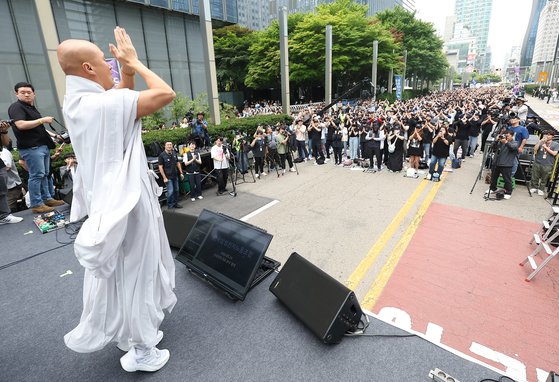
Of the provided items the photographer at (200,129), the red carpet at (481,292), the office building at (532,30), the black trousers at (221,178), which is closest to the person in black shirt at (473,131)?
the red carpet at (481,292)

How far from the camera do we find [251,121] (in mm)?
14234

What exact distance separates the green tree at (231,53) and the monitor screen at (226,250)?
36.0m

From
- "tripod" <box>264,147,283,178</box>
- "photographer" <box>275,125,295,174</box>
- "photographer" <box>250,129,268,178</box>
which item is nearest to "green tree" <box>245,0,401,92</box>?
"photographer" <box>275,125,295,174</box>

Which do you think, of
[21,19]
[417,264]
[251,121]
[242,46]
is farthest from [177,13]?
[417,264]

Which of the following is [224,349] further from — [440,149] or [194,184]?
[440,149]

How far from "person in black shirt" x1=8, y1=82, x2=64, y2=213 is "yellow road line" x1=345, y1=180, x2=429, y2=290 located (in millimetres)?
5567

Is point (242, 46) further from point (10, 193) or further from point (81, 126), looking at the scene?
point (81, 126)

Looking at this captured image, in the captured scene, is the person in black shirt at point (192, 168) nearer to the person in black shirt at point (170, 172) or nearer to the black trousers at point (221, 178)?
the person in black shirt at point (170, 172)

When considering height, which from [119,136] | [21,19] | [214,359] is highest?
[21,19]

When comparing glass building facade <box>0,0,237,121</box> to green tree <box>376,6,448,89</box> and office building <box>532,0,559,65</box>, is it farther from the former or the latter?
office building <box>532,0,559,65</box>

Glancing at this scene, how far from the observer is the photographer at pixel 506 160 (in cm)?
762

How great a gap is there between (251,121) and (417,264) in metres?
11.1

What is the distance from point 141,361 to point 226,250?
4.26 ft

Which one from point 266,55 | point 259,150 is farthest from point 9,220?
point 266,55
